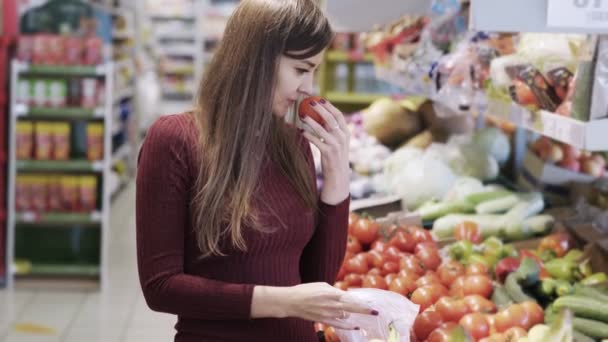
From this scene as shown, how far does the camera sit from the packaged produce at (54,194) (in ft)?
19.2

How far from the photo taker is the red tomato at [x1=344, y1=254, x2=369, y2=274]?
9.66 feet

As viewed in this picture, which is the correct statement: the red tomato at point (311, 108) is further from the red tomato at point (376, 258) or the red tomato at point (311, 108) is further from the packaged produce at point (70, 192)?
the packaged produce at point (70, 192)

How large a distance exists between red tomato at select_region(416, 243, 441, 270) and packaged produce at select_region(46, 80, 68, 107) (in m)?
3.44

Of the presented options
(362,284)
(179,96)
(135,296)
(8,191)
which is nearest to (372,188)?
(362,284)

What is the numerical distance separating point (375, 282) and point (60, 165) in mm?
3568

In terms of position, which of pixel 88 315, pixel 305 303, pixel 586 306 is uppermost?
pixel 305 303

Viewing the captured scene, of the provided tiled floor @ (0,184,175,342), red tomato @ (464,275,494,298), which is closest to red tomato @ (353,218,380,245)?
red tomato @ (464,275,494,298)

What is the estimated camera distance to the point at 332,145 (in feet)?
6.33

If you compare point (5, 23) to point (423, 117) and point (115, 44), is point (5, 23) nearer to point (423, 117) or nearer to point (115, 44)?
point (423, 117)

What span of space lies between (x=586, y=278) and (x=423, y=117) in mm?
2338

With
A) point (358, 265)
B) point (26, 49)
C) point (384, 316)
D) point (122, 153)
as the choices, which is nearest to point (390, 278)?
point (358, 265)

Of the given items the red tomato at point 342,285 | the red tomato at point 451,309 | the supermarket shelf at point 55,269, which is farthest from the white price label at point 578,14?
the supermarket shelf at point 55,269

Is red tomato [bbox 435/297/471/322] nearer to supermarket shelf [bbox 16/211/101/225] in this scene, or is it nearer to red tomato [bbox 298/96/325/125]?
red tomato [bbox 298/96/325/125]

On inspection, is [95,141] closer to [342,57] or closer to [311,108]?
[342,57]
